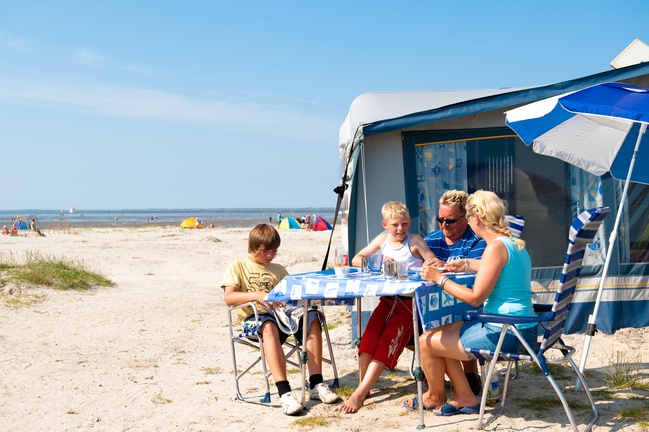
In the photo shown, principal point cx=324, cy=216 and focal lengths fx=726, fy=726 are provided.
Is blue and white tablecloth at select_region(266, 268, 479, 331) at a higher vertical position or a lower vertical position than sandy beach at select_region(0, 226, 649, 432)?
higher

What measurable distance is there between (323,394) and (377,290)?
0.83 metres

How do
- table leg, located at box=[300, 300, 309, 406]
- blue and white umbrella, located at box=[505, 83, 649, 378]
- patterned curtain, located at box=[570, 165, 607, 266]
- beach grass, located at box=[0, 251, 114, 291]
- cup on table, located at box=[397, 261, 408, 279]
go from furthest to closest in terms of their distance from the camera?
beach grass, located at box=[0, 251, 114, 291], patterned curtain, located at box=[570, 165, 607, 266], blue and white umbrella, located at box=[505, 83, 649, 378], table leg, located at box=[300, 300, 309, 406], cup on table, located at box=[397, 261, 408, 279]

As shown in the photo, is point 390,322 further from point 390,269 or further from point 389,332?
point 390,269

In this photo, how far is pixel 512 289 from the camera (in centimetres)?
327

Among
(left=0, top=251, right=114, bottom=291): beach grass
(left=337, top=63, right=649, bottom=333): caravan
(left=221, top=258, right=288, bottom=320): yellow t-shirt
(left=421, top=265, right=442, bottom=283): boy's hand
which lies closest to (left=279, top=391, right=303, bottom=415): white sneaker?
(left=221, top=258, right=288, bottom=320): yellow t-shirt

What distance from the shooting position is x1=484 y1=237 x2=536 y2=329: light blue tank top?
3.25 meters

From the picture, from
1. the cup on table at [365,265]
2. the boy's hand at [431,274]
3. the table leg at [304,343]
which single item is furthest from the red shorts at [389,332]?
the boy's hand at [431,274]

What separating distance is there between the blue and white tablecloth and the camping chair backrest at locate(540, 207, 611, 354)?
1.71 feet

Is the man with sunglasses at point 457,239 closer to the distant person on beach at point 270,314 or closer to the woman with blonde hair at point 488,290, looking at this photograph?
the woman with blonde hair at point 488,290

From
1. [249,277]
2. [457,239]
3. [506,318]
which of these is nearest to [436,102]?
[457,239]

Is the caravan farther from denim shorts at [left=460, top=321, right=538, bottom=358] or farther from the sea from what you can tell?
the sea

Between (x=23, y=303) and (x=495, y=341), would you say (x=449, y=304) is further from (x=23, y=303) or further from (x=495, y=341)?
(x=23, y=303)

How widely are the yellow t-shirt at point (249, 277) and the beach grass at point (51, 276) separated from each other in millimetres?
4808

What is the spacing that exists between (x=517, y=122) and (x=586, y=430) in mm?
1813
